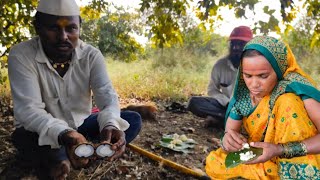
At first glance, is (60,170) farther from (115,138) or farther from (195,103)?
(195,103)

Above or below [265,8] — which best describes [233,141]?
below

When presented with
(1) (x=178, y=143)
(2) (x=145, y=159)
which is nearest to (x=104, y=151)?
(2) (x=145, y=159)

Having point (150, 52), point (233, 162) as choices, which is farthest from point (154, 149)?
point (150, 52)

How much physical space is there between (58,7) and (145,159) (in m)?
1.41

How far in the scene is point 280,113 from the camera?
1.73 metres

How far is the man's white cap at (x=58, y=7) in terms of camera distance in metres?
2.49

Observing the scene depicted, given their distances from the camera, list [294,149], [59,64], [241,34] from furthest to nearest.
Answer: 1. [241,34]
2. [59,64]
3. [294,149]

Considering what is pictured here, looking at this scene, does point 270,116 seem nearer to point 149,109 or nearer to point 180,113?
point 149,109

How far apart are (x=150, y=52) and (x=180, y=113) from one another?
25.5 ft

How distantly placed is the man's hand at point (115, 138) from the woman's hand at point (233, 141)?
25.2 inches

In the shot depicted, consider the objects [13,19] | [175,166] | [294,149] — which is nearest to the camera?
[294,149]

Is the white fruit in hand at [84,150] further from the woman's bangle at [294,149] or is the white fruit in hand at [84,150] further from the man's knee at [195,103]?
the man's knee at [195,103]

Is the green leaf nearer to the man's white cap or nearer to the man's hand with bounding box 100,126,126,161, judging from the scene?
the man's hand with bounding box 100,126,126,161

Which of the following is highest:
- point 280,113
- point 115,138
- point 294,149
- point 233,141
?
point 280,113
